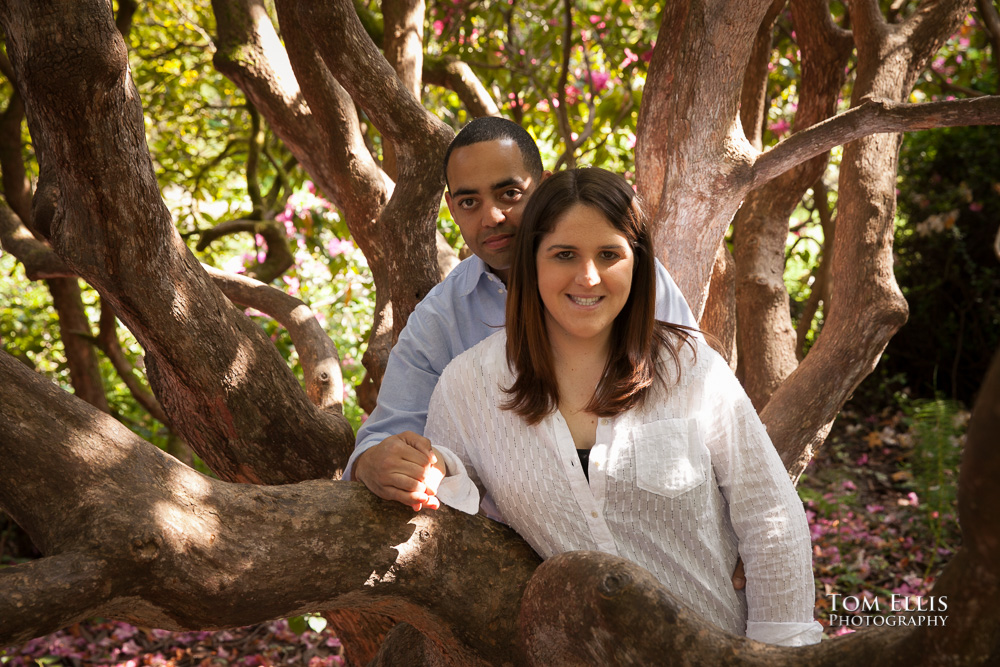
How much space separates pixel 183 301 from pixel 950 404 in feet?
16.3

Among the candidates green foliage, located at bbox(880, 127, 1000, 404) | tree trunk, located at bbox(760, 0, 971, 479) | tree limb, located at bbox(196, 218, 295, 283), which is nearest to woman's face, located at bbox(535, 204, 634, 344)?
tree trunk, located at bbox(760, 0, 971, 479)

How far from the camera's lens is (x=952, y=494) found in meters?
4.63

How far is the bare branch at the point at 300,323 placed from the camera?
308 cm

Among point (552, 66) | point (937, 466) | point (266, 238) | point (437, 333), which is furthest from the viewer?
point (552, 66)

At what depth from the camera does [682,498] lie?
1672 millimetres

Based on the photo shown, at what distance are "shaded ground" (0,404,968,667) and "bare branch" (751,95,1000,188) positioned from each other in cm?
202

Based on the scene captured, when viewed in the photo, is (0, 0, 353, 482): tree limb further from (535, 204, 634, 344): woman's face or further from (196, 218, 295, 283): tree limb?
(196, 218, 295, 283): tree limb

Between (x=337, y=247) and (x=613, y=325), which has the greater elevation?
(x=337, y=247)

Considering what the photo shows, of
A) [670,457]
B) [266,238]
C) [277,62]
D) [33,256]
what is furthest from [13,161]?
[670,457]

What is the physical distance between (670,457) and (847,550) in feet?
11.9

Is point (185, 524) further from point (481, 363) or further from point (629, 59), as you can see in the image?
point (629, 59)

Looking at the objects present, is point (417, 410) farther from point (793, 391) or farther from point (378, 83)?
point (793, 391)

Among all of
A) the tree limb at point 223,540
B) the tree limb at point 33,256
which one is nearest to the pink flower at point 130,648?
the tree limb at point 33,256

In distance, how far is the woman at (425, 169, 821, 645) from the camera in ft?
5.44
